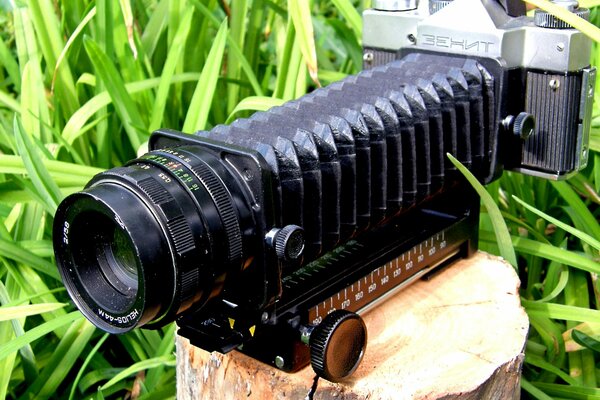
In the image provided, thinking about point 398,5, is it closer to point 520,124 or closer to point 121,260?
point 520,124

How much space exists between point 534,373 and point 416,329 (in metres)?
0.46

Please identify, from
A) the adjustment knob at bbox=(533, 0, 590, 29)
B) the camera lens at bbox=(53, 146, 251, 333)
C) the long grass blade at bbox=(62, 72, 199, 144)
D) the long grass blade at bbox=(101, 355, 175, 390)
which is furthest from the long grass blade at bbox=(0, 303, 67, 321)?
the adjustment knob at bbox=(533, 0, 590, 29)

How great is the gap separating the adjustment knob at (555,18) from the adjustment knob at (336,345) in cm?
57

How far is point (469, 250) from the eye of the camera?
5.43 ft

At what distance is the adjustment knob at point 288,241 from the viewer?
1.17m

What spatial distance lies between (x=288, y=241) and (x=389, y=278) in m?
0.35

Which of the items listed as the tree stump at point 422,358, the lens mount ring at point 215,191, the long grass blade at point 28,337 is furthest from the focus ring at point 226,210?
the long grass blade at point 28,337

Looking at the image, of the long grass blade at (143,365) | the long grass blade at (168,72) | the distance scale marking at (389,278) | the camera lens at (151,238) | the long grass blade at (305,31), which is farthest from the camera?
the long grass blade at (168,72)

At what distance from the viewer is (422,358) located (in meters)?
1.35

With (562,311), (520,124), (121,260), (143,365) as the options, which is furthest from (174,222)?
(562,311)

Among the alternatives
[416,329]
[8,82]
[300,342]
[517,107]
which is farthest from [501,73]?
[8,82]

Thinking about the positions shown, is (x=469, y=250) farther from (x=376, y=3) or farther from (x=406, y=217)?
(x=376, y=3)

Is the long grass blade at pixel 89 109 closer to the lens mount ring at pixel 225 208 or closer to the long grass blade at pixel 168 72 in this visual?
the long grass blade at pixel 168 72

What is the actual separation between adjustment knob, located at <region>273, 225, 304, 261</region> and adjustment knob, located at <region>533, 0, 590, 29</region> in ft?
1.92
